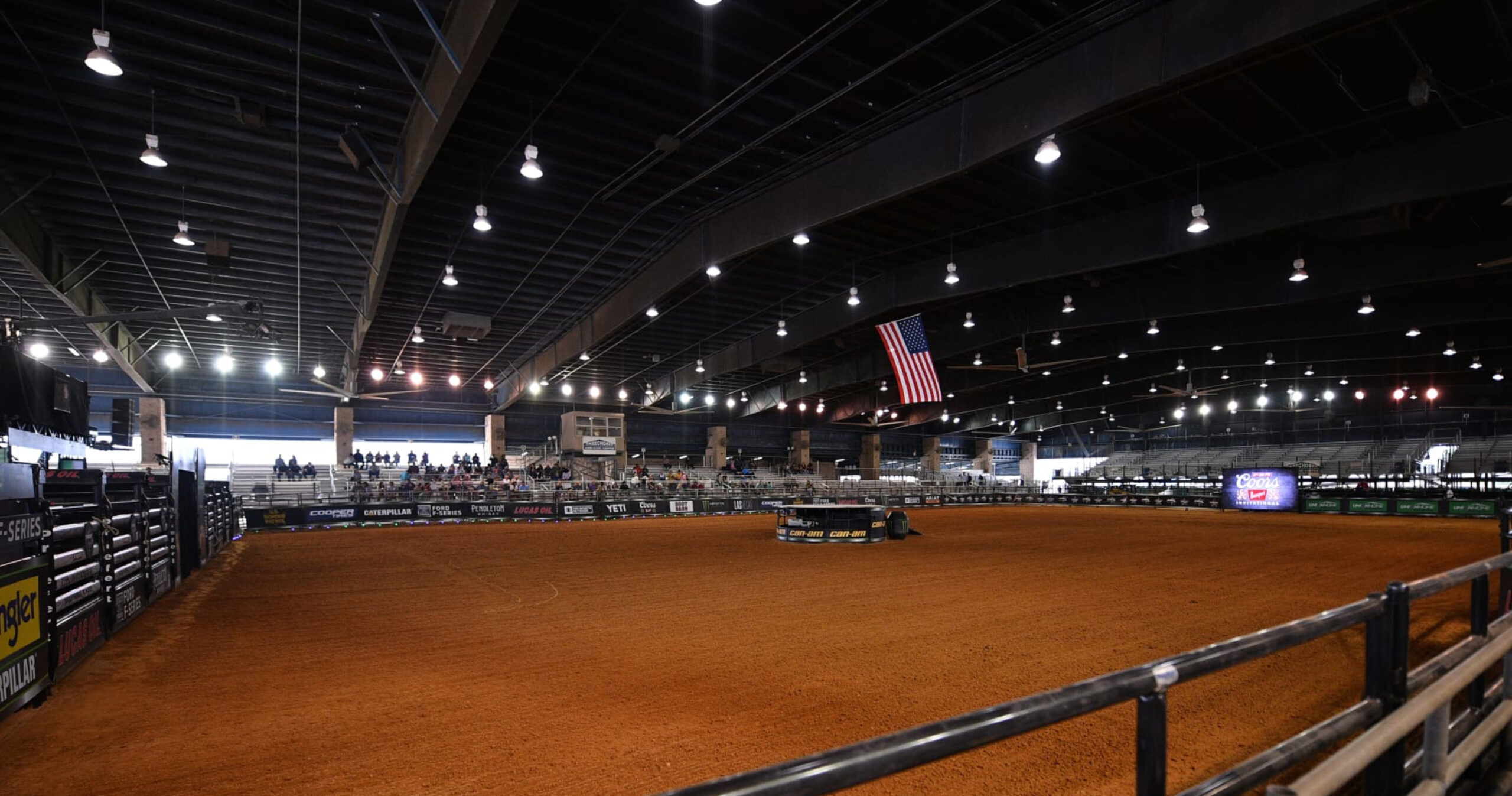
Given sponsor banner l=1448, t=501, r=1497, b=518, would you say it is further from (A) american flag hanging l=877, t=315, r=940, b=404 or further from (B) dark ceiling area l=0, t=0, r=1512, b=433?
(A) american flag hanging l=877, t=315, r=940, b=404

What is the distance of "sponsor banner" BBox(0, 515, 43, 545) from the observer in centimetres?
470

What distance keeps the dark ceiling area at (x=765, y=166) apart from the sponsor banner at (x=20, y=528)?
6.07m

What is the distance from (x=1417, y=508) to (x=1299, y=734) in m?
35.9

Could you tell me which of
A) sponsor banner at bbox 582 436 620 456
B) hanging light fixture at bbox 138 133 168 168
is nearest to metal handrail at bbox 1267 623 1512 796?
hanging light fixture at bbox 138 133 168 168

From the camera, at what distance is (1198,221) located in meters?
12.1

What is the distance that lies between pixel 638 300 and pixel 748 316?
18.3 ft

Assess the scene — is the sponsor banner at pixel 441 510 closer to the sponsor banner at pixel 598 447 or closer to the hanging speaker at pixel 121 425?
the sponsor banner at pixel 598 447

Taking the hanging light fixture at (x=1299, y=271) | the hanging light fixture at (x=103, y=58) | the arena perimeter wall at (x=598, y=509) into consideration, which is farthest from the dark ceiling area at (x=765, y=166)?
the arena perimeter wall at (x=598, y=509)

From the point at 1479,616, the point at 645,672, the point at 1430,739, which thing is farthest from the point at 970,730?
the point at 645,672

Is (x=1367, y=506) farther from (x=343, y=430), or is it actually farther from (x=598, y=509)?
(x=343, y=430)

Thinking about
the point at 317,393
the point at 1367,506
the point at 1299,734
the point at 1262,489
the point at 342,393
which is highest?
the point at 317,393

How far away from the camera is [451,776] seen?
12.6 ft

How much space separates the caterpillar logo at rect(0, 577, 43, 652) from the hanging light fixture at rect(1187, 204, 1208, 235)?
49.5ft

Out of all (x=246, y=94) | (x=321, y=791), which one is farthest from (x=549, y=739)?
(x=246, y=94)
